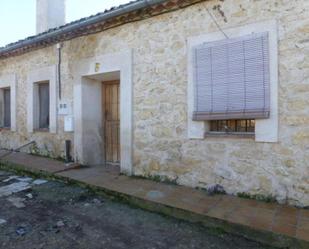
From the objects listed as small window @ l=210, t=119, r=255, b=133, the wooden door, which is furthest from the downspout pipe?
small window @ l=210, t=119, r=255, b=133

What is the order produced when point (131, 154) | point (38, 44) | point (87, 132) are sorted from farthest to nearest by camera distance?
point (38, 44), point (87, 132), point (131, 154)

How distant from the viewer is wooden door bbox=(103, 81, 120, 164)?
20.9ft

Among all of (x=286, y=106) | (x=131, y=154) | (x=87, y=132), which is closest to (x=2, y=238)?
(x=131, y=154)

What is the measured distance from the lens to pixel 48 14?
26.3 feet

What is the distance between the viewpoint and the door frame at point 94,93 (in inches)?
208

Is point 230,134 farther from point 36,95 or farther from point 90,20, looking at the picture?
point 36,95

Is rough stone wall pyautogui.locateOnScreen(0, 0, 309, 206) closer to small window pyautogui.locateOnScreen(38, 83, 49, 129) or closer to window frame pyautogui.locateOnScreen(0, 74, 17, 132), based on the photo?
small window pyautogui.locateOnScreen(38, 83, 49, 129)

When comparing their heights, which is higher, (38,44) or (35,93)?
(38,44)

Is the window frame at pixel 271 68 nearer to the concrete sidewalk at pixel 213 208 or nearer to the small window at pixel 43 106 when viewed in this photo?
the concrete sidewalk at pixel 213 208

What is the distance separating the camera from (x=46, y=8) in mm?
8008

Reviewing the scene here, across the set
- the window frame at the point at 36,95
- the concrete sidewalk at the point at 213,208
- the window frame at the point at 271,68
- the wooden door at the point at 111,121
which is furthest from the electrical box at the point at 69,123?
the window frame at the point at 271,68

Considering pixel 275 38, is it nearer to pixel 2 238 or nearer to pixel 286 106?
pixel 286 106

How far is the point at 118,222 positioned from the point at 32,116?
4981 millimetres

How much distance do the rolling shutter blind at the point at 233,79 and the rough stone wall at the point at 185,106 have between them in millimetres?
235
